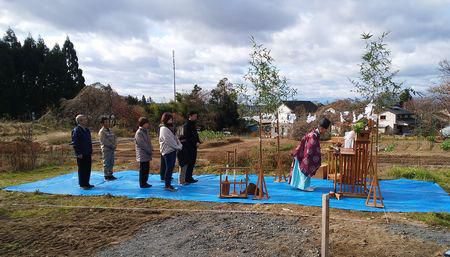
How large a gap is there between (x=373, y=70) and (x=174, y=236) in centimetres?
380

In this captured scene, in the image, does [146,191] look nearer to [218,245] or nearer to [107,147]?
[107,147]

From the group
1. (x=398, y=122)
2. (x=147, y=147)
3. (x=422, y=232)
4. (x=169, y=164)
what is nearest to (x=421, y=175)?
(x=422, y=232)

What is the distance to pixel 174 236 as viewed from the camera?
15.6 feet

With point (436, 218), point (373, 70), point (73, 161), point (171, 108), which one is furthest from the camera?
point (171, 108)

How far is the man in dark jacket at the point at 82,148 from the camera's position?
7333mm

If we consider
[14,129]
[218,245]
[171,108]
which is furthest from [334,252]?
[171,108]

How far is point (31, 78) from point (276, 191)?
104 ft

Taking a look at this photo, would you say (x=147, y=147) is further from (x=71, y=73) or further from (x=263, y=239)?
(x=71, y=73)

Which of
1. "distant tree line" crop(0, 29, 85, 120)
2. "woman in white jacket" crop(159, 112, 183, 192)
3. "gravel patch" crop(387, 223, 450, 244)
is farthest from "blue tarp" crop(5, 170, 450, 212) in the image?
"distant tree line" crop(0, 29, 85, 120)

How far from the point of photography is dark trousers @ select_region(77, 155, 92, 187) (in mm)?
7445

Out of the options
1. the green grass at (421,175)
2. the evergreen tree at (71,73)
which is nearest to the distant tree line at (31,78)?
the evergreen tree at (71,73)

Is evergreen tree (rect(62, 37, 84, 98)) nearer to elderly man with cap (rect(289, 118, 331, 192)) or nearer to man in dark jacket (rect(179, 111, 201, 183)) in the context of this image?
man in dark jacket (rect(179, 111, 201, 183))

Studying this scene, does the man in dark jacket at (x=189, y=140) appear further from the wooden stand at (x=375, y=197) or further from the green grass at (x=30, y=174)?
the green grass at (x=30, y=174)

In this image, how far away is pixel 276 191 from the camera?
729 cm
